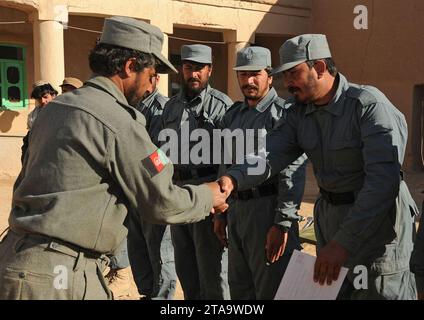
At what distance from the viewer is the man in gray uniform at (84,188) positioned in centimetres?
235

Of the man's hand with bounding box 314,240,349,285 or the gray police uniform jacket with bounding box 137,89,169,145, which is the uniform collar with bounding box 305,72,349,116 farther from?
the gray police uniform jacket with bounding box 137,89,169,145

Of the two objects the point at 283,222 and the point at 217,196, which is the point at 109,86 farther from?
the point at 283,222

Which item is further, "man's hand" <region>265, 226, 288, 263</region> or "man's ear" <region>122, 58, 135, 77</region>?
"man's hand" <region>265, 226, 288, 263</region>

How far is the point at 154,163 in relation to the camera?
245cm

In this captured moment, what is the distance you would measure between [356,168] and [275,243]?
103 cm

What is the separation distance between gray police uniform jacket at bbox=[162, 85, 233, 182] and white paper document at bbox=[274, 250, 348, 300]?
6.55 feet

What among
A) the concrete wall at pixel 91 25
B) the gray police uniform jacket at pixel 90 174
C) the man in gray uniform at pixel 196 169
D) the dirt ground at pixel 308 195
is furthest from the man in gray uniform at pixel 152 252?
the concrete wall at pixel 91 25

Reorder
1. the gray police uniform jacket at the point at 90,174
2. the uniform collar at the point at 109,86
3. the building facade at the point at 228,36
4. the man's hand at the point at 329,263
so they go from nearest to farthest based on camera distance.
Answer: the gray police uniform jacket at the point at 90,174 < the uniform collar at the point at 109,86 < the man's hand at the point at 329,263 < the building facade at the point at 228,36

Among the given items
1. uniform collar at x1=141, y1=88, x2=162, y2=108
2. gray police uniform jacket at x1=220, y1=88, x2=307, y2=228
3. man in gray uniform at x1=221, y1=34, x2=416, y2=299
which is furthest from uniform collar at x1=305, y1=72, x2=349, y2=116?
uniform collar at x1=141, y1=88, x2=162, y2=108

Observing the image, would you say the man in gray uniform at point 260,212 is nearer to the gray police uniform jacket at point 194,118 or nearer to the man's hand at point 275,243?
the man's hand at point 275,243

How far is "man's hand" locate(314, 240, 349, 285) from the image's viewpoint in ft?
8.71

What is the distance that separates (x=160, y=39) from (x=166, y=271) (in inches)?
106

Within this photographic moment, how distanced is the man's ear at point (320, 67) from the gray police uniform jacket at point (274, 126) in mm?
625

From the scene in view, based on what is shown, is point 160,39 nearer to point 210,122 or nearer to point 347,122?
point 347,122
